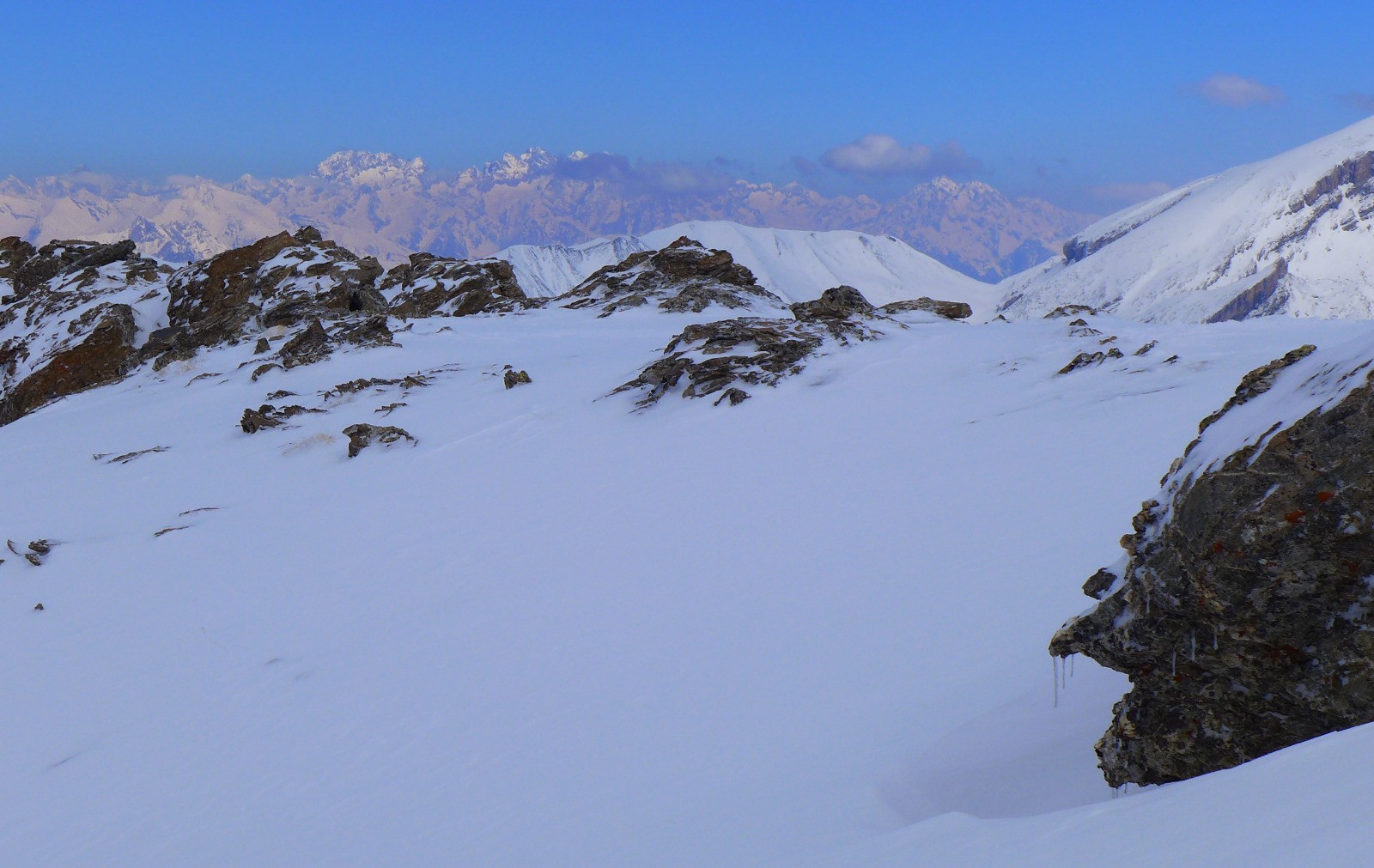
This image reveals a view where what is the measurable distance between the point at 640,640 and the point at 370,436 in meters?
11.5

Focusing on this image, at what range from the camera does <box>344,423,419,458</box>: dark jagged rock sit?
60.4ft

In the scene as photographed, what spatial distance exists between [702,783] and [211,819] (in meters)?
4.26

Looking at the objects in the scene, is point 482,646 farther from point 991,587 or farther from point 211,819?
point 991,587

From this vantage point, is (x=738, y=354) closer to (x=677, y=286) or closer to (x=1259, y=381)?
(x=1259, y=381)

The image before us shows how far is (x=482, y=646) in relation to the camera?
9.70 metres

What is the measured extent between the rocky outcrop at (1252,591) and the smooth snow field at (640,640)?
31.2 inches

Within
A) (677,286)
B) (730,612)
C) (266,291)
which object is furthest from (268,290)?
(730,612)

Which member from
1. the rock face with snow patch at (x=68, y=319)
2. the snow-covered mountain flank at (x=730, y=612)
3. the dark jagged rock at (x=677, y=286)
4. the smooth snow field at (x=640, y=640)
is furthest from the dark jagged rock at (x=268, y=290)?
the smooth snow field at (x=640, y=640)

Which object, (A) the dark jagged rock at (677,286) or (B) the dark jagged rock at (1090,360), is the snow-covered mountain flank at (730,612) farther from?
(A) the dark jagged rock at (677,286)

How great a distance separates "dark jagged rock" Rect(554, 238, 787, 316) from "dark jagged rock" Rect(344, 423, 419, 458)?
54.2 feet

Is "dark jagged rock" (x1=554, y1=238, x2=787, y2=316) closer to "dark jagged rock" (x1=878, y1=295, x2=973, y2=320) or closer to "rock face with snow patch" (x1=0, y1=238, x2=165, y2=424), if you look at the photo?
"dark jagged rock" (x1=878, y1=295, x2=973, y2=320)

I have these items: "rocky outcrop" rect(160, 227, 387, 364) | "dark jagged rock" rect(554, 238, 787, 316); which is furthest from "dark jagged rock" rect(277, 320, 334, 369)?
"dark jagged rock" rect(554, 238, 787, 316)

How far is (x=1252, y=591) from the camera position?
180 inches

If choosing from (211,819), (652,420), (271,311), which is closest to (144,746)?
(211,819)
